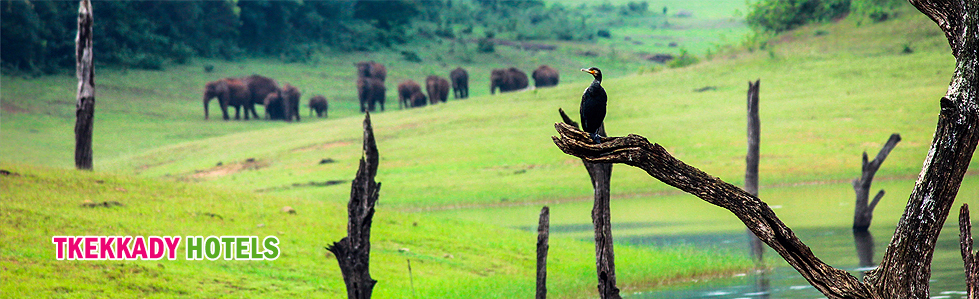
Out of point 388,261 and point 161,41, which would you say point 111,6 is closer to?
point 161,41

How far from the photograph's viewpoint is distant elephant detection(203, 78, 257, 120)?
60625 mm

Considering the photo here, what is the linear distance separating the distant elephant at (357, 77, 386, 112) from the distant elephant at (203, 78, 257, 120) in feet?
22.3

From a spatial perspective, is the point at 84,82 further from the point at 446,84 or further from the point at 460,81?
the point at 460,81

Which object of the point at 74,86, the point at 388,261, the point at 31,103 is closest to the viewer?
the point at 388,261

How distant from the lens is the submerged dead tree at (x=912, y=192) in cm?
822

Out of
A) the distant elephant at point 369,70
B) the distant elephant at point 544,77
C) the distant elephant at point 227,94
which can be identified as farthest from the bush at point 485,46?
the distant elephant at point 227,94

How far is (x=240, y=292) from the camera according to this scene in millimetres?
16578

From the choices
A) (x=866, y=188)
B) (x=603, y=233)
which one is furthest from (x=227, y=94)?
(x=603, y=233)

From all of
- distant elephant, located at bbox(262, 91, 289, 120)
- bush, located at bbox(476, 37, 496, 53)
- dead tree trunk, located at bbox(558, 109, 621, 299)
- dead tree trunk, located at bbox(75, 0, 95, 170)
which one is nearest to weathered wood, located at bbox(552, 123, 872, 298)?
dead tree trunk, located at bbox(558, 109, 621, 299)

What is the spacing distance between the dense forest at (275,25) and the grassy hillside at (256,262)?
40462 mm

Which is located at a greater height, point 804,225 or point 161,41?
point 161,41

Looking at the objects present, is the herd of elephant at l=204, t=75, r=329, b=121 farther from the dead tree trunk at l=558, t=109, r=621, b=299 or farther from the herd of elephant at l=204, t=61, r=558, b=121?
the dead tree trunk at l=558, t=109, r=621, b=299

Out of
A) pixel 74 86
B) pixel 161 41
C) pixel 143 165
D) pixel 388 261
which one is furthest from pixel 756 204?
pixel 161 41

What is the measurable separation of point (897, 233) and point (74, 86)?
60.8 m
